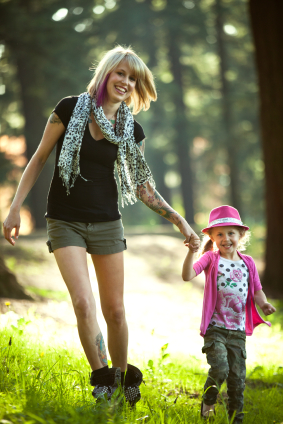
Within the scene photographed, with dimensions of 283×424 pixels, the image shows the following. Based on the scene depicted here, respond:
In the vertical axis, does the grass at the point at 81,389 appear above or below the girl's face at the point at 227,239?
below

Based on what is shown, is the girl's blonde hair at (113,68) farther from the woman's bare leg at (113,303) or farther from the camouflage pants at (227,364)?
the camouflage pants at (227,364)

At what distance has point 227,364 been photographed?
3.02 meters

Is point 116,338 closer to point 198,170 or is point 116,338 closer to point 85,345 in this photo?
point 85,345

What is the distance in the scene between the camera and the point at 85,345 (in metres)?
2.84

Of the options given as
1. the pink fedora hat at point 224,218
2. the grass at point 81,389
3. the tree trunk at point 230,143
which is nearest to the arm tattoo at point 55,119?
the pink fedora hat at point 224,218

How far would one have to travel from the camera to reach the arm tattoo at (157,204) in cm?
344

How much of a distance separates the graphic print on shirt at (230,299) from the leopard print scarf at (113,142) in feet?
3.28

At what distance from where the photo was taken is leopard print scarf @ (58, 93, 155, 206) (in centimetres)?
301

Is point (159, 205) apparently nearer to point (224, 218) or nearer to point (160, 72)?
point (224, 218)

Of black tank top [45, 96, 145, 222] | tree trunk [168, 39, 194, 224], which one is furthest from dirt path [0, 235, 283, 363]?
tree trunk [168, 39, 194, 224]

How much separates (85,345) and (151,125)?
25.2 m

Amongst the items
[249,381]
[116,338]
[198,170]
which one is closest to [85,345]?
[116,338]

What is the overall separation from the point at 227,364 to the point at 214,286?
1.88 feet

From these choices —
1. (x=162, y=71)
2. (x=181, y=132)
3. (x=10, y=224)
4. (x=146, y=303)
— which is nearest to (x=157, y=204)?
(x=10, y=224)
